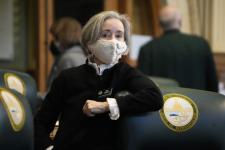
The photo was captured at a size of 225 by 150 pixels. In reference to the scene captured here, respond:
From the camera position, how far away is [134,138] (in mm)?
1824

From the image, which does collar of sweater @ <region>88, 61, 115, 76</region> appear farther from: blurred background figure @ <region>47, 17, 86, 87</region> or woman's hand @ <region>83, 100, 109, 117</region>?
blurred background figure @ <region>47, 17, 86, 87</region>

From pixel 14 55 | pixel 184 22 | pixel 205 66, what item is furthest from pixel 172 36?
pixel 14 55

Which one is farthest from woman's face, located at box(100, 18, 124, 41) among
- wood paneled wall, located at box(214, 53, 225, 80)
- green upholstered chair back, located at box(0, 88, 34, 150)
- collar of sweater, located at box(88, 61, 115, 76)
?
wood paneled wall, located at box(214, 53, 225, 80)

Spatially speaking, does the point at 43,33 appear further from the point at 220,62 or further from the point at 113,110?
the point at 113,110

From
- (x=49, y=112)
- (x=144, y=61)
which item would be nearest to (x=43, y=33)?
(x=144, y=61)

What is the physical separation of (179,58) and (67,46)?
0.84 m

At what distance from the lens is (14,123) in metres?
1.75

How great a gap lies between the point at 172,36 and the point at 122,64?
1.79m

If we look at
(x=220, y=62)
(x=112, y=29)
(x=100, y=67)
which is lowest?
(x=220, y=62)

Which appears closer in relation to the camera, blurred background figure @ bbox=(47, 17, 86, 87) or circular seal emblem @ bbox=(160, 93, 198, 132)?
circular seal emblem @ bbox=(160, 93, 198, 132)

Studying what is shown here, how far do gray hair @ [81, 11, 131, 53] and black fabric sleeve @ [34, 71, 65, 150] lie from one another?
0.19 metres

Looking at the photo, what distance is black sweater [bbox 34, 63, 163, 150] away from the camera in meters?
1.85

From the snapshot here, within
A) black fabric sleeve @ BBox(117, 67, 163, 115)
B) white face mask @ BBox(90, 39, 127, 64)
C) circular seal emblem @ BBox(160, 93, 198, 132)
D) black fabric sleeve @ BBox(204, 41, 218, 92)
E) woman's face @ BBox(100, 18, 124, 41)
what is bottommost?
black fabric sleeve @ BBox(204, 41, 218, 92)

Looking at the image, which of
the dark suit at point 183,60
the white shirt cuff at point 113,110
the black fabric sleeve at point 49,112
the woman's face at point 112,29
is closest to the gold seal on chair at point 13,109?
the black fabric sleeve at point 49,112
